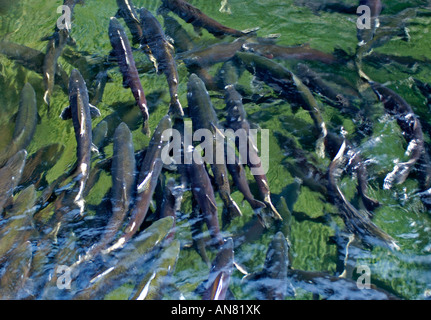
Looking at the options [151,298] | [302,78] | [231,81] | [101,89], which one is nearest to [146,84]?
[101,89]

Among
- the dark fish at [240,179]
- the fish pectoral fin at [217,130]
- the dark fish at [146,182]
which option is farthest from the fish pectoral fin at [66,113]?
the dark fish at [240,179]

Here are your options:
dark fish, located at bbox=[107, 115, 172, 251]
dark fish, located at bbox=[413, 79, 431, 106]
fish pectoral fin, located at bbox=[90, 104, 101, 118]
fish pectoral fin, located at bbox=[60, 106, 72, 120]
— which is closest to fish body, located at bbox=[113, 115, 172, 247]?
dark fish, located at bbox=[107, 115, 172, 251]

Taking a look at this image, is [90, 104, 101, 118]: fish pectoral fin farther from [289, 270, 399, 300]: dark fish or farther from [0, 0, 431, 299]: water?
[289, 270, 399, 300]: dark fish

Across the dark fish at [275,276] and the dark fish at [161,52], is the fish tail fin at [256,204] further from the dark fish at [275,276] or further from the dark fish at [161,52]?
the dark fish at [161,52]

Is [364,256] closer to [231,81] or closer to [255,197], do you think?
[255,197]

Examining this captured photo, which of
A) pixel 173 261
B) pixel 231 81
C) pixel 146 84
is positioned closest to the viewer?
pixel 173 261

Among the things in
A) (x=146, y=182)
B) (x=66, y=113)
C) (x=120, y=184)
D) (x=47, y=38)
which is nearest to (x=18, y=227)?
(x=120, y=184)

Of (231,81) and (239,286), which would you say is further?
(231,81)
